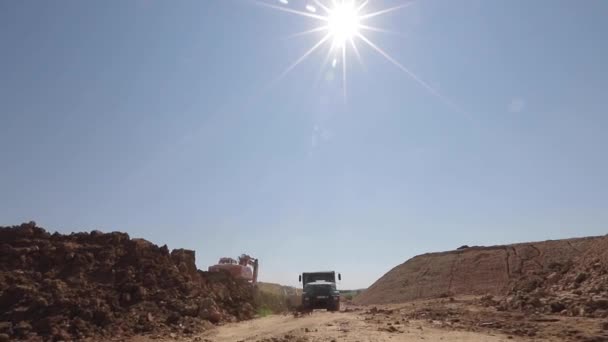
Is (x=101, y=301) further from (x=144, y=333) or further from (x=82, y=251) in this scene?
(x=82, y=251)

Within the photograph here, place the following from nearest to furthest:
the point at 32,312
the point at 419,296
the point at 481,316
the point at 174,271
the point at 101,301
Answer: the point at 32,312 → the point at 101,301 → the point at 481,316 → the point at 174,271 → the point at 419,296

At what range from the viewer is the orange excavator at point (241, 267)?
2750 cm

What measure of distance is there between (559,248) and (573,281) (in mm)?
27710

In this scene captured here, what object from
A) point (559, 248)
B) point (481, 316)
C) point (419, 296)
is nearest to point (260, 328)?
point (481, 316)

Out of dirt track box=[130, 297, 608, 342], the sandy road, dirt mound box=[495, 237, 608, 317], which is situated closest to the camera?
the sandy road

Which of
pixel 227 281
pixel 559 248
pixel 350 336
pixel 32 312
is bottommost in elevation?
pixel 350 336

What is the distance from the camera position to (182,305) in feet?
59.3

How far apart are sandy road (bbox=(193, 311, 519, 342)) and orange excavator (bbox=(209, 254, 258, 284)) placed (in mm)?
10354

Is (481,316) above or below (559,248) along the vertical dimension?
below

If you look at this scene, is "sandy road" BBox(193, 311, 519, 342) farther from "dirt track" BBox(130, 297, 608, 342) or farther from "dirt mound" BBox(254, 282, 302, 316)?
"dirt mound" BBox(254, 282, 302, 316)

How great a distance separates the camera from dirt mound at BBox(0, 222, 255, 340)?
49.0ft

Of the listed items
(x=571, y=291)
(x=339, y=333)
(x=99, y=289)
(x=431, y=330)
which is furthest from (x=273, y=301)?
(x=571, y=291)

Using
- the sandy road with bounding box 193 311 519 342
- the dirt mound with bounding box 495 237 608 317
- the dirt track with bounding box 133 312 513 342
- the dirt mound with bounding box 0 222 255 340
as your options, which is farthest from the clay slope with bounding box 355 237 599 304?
the dirt track with bounding box 133 312 513 342

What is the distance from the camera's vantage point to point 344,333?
43.1 feet
